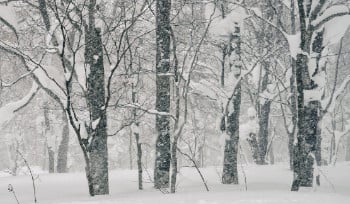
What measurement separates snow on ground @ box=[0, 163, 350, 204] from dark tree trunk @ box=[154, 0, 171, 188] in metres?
0.42

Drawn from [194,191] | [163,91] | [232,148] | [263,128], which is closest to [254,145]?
[263,128]

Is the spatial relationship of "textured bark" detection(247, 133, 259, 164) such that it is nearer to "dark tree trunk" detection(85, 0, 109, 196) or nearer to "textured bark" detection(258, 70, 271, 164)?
"textured bark" detection(258, 70, 271, 164)

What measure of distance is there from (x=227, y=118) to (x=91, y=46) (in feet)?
13.9

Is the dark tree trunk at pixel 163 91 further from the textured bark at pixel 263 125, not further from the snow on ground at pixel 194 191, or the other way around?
the textured bark at pixel 263 125

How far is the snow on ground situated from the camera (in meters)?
4.42

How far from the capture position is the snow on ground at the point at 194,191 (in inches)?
174

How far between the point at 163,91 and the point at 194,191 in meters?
2.02

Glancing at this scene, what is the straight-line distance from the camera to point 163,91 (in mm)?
8695

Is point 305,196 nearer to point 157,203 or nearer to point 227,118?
point 157,203

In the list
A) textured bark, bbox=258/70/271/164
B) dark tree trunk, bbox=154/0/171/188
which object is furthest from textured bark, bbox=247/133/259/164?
dark tree trunk, bbox=154/0/171/188

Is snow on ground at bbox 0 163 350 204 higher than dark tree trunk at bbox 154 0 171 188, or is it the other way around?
dark tree trunk at bbox 154 0 171 188

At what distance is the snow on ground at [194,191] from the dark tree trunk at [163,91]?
421 millimetres

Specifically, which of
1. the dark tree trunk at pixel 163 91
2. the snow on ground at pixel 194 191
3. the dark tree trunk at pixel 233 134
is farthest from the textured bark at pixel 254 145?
the dark tree trunk at pixel 163 91

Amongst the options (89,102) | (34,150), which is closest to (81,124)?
(89,102)
